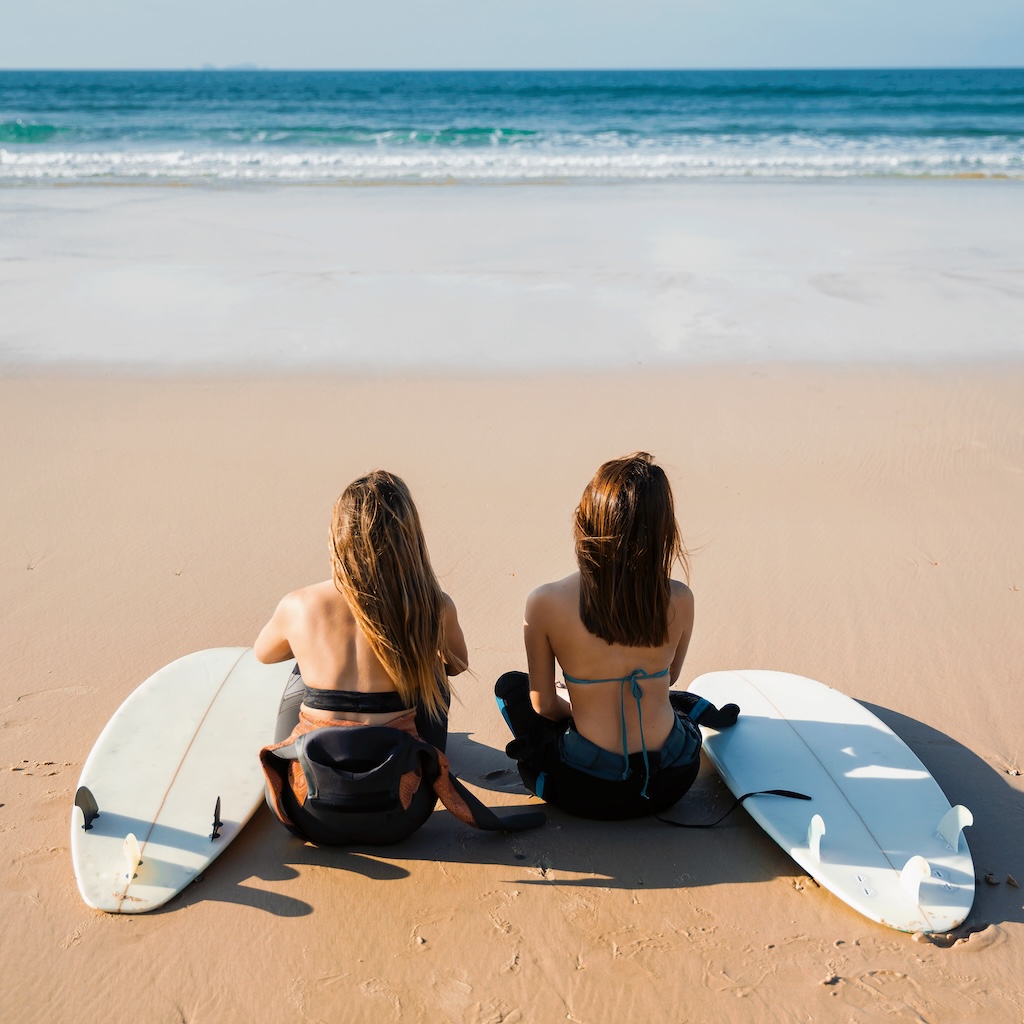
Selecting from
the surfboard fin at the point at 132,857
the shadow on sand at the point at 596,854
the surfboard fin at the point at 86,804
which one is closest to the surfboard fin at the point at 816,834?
the shadow on sand at the point at 596,854

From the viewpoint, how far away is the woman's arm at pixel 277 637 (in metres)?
2.50

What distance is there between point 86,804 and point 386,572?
115 centimetres

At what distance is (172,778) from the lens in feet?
9.19

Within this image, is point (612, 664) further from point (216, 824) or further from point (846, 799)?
point (216, 824)

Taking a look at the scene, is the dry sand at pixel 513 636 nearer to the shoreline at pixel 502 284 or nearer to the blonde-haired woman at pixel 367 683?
the blonde-haired woman at pixel 367 683

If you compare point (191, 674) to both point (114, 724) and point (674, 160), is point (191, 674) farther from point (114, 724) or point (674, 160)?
point (674, 160)

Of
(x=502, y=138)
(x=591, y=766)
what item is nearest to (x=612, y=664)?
(x=591, y=766)

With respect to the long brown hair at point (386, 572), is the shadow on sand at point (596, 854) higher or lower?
lower

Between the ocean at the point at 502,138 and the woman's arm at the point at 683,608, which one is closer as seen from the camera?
the woman's arm at the point at 683,608

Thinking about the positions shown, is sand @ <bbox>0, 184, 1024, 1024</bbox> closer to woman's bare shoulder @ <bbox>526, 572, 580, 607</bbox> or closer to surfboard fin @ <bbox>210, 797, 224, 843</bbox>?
surfboard fin @ <bbox>210, 797, 224, 843</bbox>

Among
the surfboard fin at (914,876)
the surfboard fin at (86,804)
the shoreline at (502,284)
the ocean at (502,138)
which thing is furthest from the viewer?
the ocean at (502,138)

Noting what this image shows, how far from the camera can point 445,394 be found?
20.0 feet

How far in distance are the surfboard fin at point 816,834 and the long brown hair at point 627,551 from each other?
2.21ft

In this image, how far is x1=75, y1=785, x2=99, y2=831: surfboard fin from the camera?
2568 mm
